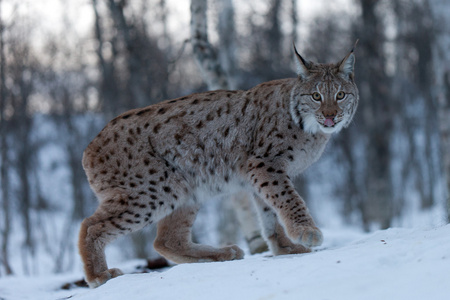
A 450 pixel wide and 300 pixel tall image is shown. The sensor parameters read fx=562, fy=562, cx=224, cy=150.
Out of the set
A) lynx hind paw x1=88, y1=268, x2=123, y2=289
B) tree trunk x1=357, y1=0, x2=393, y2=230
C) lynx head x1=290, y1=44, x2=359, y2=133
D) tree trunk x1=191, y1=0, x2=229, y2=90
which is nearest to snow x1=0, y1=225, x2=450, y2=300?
lynx hind paw x1=88, y1=268, x2=123, y2=289

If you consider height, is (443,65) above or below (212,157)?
above

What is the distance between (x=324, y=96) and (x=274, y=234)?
1.40 m

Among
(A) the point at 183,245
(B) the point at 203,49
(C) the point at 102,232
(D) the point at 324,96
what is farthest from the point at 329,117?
(B) the point at 203,49

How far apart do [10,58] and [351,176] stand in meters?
11.9

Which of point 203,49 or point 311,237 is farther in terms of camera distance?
point 203,49

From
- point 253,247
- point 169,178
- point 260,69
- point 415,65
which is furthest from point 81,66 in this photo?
point 169,178

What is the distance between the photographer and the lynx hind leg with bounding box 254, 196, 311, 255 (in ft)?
17.4

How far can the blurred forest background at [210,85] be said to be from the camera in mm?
13547

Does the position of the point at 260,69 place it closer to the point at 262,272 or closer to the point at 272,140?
the point at 272,140

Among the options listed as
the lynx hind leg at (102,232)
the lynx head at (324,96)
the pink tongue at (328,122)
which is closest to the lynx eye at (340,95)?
the lynx head at (324,96)

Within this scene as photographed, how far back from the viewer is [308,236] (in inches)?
178

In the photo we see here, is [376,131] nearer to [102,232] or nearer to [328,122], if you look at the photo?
[328,122]

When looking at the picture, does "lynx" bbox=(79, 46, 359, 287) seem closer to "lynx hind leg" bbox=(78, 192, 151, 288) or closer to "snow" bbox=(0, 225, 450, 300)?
"lynx hind leg" bbox=(78, 192, 151, 288)

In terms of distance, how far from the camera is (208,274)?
3656 millimetres
